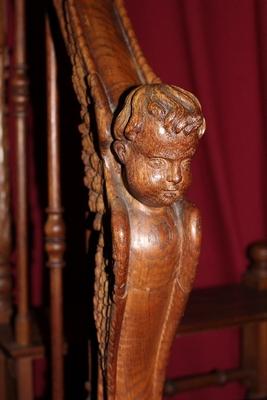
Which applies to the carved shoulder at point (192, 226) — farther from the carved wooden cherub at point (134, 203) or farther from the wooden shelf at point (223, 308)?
the wooden shelf at point (223, 308)

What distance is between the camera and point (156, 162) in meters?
0.58

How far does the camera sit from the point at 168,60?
4.67ft

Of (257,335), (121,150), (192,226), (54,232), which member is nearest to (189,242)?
(192,226)

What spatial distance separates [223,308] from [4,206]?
0.49 meters

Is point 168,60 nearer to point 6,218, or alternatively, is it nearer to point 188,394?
point 6,218

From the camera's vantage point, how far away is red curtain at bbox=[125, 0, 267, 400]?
55.7 inches

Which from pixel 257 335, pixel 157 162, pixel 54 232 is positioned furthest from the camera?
pixel 257 335

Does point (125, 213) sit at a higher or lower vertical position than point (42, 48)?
lower

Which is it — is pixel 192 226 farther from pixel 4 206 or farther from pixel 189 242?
pixel 4 206

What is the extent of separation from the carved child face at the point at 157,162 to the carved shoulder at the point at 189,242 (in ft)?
0.13

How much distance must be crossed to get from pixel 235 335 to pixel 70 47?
1152 millimetres

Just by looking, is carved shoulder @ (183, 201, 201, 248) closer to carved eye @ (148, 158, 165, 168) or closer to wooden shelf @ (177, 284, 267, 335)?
carved eye @ (148, 158, 165, 168)

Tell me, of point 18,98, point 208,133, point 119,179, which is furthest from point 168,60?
point 119,179

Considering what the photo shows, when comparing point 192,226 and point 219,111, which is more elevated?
point 219,111
